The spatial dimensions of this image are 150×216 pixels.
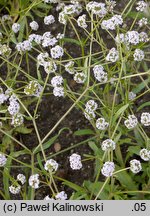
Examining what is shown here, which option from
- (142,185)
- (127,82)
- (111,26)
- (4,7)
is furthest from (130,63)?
(4,7)

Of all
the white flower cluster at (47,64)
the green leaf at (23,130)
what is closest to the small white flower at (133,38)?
the white flower cluster at (47,64)

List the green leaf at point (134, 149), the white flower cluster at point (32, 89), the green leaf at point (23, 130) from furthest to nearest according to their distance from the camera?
the green leaf at point (23, 130), the green leaf at point (134, 149), the white flower cluster at point (32, 89)

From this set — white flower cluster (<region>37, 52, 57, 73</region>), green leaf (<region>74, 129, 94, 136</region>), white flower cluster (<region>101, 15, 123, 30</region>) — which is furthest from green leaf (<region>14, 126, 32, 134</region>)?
white flower cluster (<region>101, 15, 123, 30</region>)

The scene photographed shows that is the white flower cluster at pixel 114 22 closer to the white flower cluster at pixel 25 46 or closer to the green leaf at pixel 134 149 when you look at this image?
the white flower cluster at pixel 25 46

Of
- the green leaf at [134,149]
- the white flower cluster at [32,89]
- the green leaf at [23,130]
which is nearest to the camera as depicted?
the white flower cluster at [32,89]

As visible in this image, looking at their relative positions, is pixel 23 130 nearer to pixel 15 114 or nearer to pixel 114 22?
pixel 15 114

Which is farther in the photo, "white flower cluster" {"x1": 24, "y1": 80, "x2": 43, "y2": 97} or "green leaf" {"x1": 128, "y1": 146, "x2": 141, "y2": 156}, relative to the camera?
"green leaf" {"x1": 128, "y1": 146, "x2": 141, "y2": 156}

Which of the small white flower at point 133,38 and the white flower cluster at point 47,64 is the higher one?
the small white flower at point 133,38

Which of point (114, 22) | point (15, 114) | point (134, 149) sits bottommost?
point (134, 149)

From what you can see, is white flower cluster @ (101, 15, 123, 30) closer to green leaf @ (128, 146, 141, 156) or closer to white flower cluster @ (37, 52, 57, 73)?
white flower cluster @ (37, 52, 57, 73)

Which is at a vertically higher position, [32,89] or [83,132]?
[32,89]

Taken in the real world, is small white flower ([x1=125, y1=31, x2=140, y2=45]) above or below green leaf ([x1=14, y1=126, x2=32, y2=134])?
above

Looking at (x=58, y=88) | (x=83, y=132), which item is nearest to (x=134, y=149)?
(x=83, y=132)
